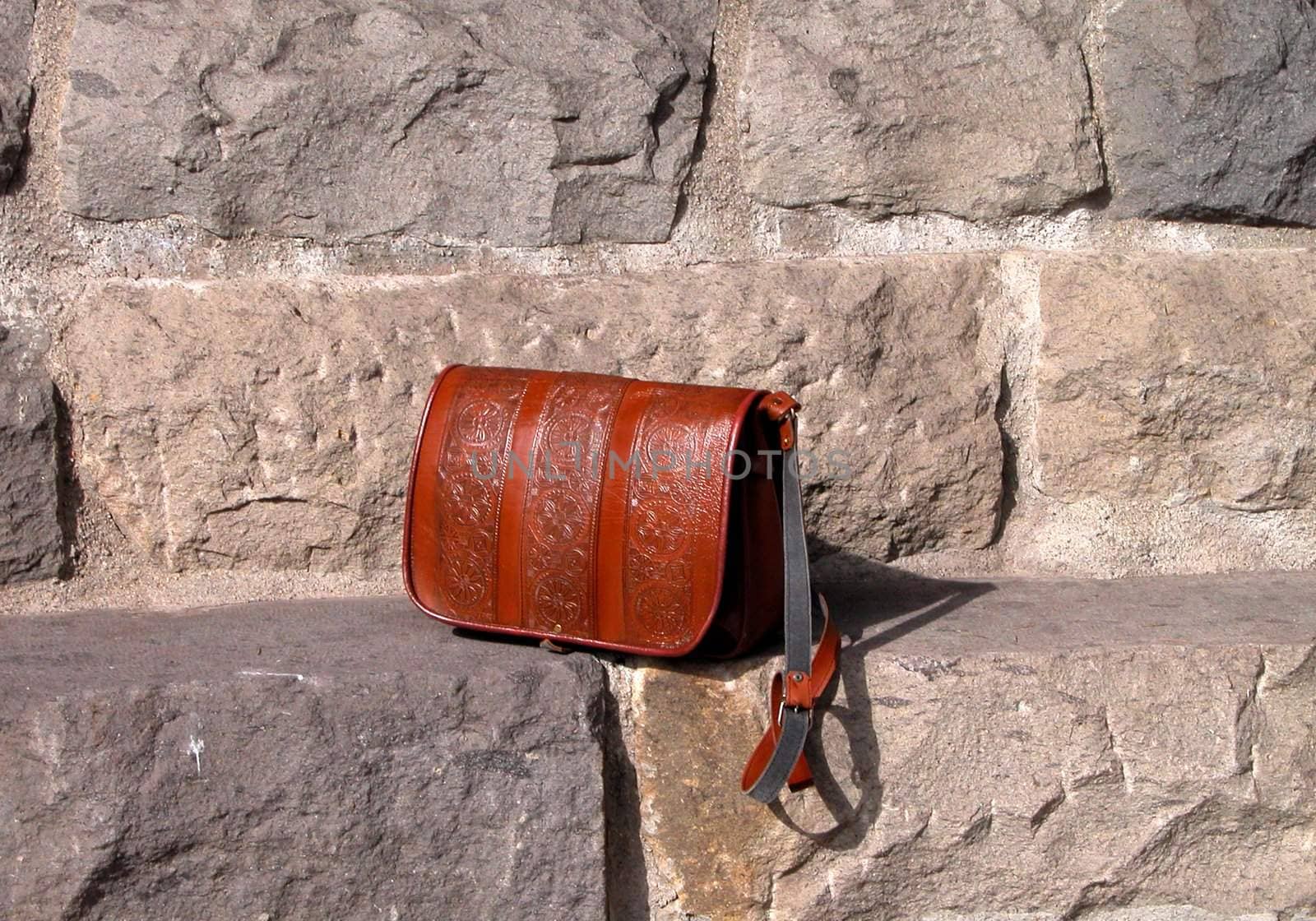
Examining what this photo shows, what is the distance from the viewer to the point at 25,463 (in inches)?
45.3

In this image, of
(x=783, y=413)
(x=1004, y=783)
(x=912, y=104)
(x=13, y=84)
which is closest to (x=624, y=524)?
(x=783, y=413)

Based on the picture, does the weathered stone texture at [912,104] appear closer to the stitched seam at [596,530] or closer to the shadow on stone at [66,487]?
the stitched seam at [596,530]

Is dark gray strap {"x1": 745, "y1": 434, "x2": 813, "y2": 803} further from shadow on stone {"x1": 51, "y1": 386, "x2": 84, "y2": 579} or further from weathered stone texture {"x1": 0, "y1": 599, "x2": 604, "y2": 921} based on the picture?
shadow on stone {"x1": 51, "y1": 386, "x2": 84, "y2": 579}

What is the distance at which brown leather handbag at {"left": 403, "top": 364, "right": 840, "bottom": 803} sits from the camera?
998 mm

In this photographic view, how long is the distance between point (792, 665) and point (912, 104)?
0.58m

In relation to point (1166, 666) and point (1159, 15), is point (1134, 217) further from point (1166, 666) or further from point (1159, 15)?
point (1166, 666)

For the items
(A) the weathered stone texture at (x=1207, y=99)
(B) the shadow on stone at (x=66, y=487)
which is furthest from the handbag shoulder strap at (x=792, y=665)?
(B) the shadow on stone at (x=66, y=487)

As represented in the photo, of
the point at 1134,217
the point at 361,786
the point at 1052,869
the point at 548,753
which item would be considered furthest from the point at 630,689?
the point at 1134,217

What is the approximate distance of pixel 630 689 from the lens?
1.07m

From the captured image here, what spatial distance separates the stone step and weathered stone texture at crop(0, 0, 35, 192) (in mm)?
436

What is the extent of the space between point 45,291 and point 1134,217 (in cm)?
106

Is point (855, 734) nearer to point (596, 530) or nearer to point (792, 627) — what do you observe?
point (792, 627)

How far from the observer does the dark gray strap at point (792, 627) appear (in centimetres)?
98

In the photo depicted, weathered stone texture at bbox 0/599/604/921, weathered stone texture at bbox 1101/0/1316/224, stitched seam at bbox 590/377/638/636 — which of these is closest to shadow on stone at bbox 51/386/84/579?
weathered stone texture at bbox 0/599/604/921
